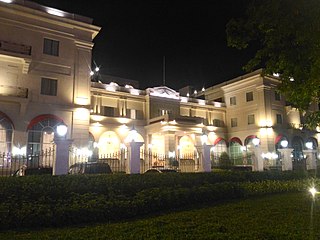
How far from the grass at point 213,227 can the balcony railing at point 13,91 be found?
17.4 meters

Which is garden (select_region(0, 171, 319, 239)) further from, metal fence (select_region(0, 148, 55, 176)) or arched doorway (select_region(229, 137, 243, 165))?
arched doorway (select_region(229, 137, 243, 165))

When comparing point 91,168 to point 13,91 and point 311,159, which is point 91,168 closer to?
point 13,91

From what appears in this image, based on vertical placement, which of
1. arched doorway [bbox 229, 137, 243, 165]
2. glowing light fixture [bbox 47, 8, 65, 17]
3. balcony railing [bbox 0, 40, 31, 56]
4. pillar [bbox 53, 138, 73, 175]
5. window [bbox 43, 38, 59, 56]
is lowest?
pillar [bbox 53, 138, 73, 175]

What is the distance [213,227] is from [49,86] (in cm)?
2116

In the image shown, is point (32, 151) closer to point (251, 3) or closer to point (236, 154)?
point (251, 3)

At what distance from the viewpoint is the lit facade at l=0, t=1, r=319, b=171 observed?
889 inches

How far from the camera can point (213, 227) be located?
23.5 ft

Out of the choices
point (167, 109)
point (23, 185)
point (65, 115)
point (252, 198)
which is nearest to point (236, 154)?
point (167, 109)

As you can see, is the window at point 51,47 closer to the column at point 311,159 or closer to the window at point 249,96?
the column at point 311,159

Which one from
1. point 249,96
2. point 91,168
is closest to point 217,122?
point 249,96

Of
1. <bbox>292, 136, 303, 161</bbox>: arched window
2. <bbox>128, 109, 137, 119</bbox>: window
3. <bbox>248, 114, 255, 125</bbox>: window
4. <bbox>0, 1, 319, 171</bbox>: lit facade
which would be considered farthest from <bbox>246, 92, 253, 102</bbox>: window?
<bbox>128, 109, 137, 119</bbox>: window

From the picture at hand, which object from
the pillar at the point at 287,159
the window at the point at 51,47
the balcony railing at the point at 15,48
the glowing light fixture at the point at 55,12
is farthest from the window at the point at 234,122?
the balcony railing at the point at 15,48

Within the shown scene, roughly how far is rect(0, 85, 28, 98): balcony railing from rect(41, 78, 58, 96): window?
153cm

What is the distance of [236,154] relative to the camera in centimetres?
4144
